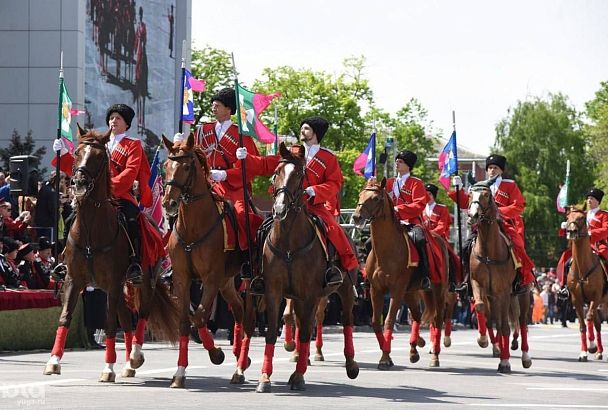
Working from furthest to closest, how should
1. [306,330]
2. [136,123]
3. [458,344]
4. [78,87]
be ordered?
[136,123] < [78,87] < [458,344] < [306,330]

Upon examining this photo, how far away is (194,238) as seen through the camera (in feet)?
52.5

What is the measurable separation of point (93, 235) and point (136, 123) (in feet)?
128

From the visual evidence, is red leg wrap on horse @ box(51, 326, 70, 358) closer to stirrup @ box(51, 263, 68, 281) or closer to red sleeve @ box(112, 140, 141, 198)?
stirrup @ box(51, 263, 68, 281)

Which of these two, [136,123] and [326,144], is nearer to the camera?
[136,123]

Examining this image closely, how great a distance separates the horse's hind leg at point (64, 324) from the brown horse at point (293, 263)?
2.13 m

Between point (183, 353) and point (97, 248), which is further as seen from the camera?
point (97, 248)

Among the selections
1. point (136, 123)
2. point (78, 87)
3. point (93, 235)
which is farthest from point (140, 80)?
point (93, 235)

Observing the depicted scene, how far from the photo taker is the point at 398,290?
20.9 m

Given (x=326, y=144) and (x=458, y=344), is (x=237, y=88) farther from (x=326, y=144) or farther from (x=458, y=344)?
(x=326, y=144)

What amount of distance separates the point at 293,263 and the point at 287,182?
3.23ft

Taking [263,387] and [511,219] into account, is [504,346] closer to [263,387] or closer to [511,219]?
[511,219]

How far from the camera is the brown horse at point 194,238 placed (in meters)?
15.5

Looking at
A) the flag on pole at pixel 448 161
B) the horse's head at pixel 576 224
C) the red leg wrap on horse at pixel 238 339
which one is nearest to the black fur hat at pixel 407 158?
the horse's head at pixel 576 224

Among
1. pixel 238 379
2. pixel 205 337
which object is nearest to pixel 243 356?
pixel 238 379
